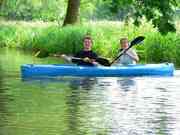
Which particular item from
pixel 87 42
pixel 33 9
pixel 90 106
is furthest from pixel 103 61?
pixel 33 9

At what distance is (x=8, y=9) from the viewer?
74562 millimetres

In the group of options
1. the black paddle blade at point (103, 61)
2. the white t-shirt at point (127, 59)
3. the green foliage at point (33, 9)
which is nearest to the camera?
the black paddle blade at point (103, 61)

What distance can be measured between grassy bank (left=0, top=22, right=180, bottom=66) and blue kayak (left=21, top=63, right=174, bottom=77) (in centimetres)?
425

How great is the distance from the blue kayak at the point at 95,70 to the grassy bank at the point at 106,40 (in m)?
4.25

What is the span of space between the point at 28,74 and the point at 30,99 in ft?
16.0

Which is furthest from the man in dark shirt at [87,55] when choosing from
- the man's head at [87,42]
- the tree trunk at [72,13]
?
the tree trunk at [72,13]

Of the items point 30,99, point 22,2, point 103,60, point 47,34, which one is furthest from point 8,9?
point 30,99

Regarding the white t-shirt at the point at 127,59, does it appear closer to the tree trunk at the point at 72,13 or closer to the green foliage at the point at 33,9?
the tree trunk at the point at 72,13

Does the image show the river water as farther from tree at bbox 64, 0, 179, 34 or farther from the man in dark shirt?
tree at bbox 64, 0, 179, 34

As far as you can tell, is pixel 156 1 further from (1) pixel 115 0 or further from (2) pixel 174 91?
(2) pixel 174 91

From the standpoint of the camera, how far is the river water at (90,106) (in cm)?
1147

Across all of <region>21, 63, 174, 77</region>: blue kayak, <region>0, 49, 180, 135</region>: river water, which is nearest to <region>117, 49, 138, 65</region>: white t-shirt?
<region>21, 63, 174, 77</region>: blue kayak

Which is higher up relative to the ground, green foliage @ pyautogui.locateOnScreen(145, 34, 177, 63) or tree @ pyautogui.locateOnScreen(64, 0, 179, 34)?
tree @ pyautogui.locateOnScreen(64, 0, 179, 34)

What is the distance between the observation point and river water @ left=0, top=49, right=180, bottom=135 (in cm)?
1147
